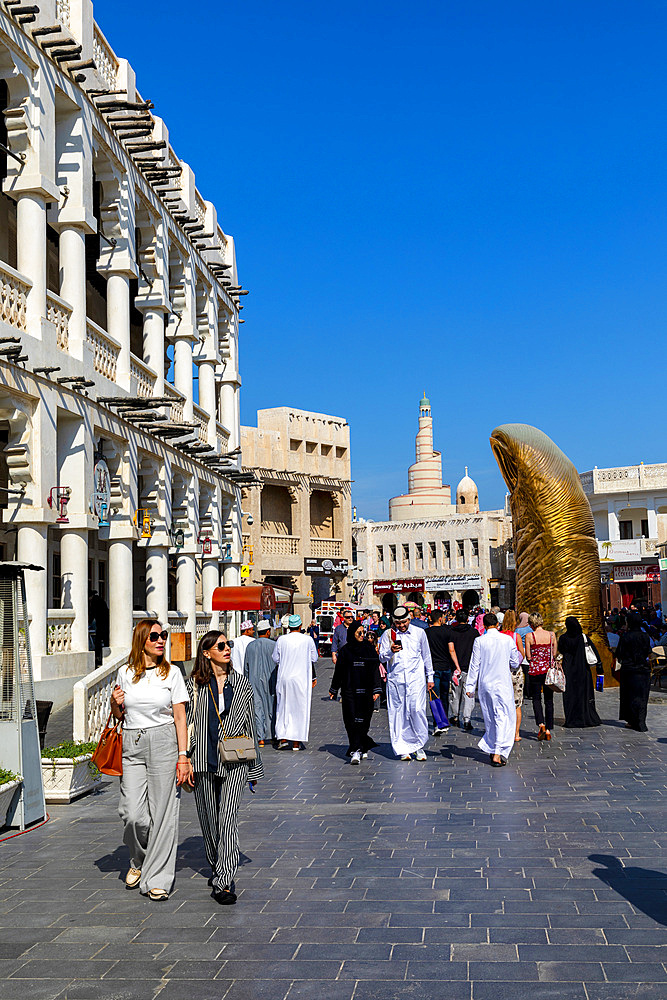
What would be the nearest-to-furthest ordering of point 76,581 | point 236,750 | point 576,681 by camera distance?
point 236,750
point 576,681
point 76,581

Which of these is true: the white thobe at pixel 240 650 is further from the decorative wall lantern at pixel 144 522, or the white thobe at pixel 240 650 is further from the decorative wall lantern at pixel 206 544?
the decorative wall lantern at pixel 206 544

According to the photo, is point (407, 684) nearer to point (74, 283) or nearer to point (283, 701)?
point (283, 701)

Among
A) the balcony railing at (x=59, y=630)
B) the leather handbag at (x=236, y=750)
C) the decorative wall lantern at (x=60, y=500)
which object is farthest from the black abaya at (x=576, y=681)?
the leather handbag at (x=236, y=750)

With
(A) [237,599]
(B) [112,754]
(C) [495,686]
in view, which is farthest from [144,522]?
(B) [112,754]

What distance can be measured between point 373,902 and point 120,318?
1455cm

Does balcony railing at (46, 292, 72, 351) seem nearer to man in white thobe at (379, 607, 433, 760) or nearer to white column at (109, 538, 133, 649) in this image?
white column at (109, 538, 133, 649)

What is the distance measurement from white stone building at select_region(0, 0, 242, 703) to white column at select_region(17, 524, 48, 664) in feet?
0.07

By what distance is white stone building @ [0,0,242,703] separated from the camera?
14125 mm

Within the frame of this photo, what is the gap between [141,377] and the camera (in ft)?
65.3

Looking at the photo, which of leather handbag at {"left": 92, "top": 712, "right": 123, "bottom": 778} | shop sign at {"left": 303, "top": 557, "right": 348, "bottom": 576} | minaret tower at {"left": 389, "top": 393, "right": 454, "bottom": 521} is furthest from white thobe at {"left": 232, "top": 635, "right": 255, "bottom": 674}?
minaret tower at {"left": 389, "top": 393, "right": 454, "bottom": 521}

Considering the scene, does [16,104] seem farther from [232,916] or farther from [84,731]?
[232,916]

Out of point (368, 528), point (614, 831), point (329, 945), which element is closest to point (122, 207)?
point (614, 831)

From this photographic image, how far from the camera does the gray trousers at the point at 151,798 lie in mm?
6113

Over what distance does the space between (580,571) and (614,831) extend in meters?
13.2
